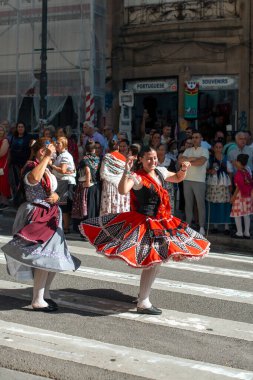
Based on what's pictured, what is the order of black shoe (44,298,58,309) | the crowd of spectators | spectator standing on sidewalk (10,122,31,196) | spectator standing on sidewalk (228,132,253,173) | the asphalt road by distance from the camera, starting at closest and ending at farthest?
the asphalt road
black shoe (44,298,58,309)
the crowd of spectators
spectator standing on sidewalk (228,132,253,173)
spectator standing on sidewalk (10,122,31,196)

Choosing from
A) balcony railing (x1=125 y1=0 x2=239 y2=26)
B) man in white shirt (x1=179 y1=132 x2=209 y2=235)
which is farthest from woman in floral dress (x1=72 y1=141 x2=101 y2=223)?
balcony railing (x1=125 y1=0 x2=239 y2=26)

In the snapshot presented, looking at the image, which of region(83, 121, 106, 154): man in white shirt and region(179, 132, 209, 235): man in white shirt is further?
region(83, 121, 106, 154): man in white shirt

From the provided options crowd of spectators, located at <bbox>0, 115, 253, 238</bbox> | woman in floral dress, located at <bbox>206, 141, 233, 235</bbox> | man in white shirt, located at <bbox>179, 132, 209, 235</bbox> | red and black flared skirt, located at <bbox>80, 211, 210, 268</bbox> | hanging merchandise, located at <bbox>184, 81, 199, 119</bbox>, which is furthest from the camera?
hanging merchandise, located at <bbox>184, 81, 199, 119</bbox>

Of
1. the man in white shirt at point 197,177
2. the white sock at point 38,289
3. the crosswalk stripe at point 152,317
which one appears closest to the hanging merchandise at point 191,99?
the man in white shirt at point 197,177

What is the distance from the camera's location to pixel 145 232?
7703 mm

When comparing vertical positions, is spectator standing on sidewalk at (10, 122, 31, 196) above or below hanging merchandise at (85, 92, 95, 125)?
below

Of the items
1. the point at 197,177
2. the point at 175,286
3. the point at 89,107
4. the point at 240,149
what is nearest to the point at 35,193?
the point at 175,286

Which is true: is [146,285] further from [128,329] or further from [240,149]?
[240,149]

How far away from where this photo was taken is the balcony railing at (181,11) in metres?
22.1

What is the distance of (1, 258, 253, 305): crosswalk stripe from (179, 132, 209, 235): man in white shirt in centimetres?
385

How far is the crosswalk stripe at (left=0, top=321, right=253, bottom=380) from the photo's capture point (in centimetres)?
600

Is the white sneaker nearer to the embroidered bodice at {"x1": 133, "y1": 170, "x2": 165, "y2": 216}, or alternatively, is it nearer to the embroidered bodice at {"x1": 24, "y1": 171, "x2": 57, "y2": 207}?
the embroidered bodice at {"x1": 133, "y1": 170, "x2": 165, "y2": 216}

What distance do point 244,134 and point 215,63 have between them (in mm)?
8190

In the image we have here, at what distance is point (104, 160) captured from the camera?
13.2m
